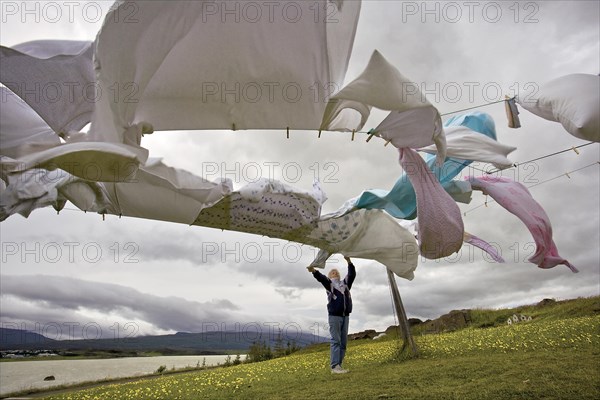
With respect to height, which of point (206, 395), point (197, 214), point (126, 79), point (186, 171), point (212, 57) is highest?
point (212, 57)

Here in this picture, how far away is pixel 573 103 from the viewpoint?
315 centimetres

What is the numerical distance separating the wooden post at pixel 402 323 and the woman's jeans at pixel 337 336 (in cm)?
87

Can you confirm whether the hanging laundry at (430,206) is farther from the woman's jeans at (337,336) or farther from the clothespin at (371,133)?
the woman's jeans at (337,336)

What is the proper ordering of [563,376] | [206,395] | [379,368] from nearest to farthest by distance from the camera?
[563,376], [206,395], [379,368]

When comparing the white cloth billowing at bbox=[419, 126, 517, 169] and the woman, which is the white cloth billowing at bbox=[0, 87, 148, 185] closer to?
the white cloth billowing at bbox=[419, 126, 517, 169]

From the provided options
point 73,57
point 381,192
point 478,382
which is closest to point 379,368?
point 478,382

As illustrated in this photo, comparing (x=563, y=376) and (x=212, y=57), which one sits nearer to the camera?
(x=212, y=57)

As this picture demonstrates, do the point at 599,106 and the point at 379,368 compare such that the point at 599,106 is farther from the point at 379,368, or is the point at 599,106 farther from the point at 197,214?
the point at 379,368

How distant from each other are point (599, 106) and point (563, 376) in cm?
249

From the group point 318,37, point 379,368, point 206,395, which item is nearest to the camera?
point 318,37

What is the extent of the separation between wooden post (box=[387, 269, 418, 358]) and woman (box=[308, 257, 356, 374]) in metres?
0.70

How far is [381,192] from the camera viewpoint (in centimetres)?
435

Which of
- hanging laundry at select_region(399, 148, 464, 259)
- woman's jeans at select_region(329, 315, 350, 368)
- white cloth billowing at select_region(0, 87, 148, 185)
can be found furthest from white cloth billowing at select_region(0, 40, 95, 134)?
woman's jeans at select_region(329, 315, 350, 368)

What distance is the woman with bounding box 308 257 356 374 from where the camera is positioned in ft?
18.8
